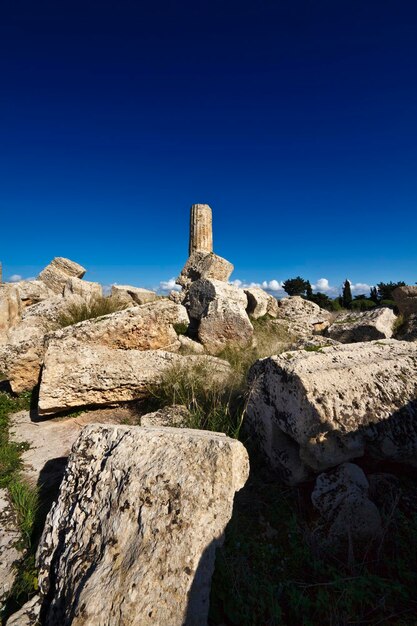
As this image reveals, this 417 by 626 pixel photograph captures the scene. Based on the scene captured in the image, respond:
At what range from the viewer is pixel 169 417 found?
3.78 meters

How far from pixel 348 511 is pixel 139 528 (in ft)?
4.88

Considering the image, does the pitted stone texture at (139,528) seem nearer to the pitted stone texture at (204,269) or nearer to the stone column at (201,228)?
the pitted stone texture at (204,269)

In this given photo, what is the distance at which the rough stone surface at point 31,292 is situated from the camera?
11.0 meters

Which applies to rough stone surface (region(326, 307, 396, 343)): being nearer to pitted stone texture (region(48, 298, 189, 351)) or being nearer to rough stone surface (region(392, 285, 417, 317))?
rough stone surface (region(392, 285, 417, 317))

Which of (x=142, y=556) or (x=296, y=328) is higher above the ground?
(x=296, y=328)

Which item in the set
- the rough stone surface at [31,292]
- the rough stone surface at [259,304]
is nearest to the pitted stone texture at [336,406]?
the rough stone surface at [259,304]

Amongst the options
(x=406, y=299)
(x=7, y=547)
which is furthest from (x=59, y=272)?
(x=406, y=299)

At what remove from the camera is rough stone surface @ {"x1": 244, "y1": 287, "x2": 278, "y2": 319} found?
10.5 m

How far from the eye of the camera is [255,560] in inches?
87.1

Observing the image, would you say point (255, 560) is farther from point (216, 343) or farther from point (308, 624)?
point (216, 343)

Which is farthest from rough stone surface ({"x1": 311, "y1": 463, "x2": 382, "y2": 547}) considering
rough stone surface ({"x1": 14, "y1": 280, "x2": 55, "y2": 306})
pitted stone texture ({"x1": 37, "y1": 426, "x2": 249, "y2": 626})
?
rough stone surface ({"x1": 14, "y1": 280, "x2": 55, "y2": 306})

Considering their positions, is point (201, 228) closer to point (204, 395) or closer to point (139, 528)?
point (204, 395)

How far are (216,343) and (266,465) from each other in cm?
413

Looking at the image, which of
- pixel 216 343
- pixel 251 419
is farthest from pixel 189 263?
pixel 251 419
